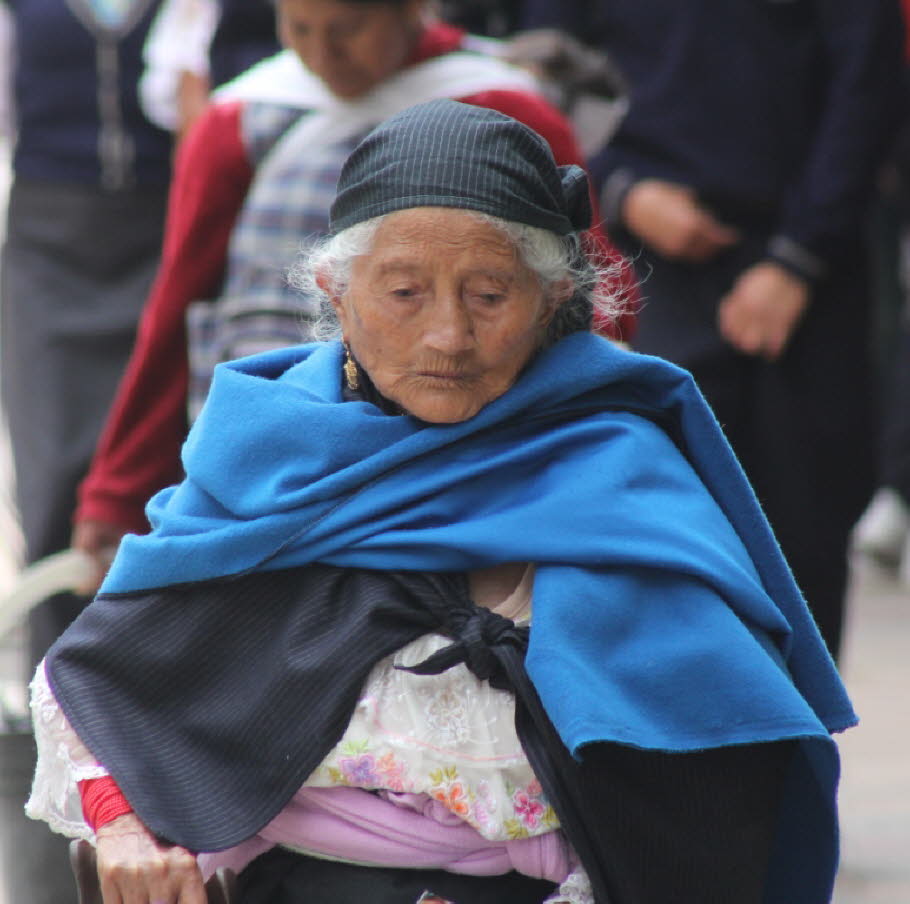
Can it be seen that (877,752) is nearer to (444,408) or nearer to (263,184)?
(263,184)

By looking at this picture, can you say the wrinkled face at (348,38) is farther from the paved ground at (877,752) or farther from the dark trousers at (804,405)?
the paved ground at (877,752)

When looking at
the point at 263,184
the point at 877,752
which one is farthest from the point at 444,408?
the point at 877,752

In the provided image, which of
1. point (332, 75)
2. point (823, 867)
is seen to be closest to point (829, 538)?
point (332, 75)

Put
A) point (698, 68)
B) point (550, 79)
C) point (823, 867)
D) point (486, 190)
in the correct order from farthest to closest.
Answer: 1. point (550, 79)
2. point (698, 68)
3. point (823, 867)
4. point (486, 190)

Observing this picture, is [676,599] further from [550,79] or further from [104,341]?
[104,341]

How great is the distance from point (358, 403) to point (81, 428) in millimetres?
2621

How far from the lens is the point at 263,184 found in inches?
149

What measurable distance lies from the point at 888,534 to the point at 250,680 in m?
5.32

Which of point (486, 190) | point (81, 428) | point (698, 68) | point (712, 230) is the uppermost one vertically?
point (486, 190)

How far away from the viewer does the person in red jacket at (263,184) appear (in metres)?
3.74

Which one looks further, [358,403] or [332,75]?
[332,75]

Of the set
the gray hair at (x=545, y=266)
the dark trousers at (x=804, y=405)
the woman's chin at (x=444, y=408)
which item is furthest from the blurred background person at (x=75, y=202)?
the woman's chin at (x=444, y=408)

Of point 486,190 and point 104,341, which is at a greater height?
point 486,190

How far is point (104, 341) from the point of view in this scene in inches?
205
